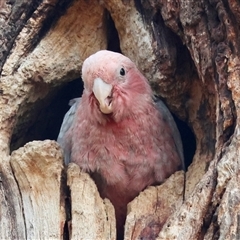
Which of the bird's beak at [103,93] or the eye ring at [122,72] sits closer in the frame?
the bird's beak at [103,93]

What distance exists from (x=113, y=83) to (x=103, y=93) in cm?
15

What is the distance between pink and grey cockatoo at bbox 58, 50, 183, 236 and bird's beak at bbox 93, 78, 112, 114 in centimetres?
1

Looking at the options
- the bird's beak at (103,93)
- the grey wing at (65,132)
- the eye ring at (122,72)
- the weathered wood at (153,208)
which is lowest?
the weathered wood at (153,208)

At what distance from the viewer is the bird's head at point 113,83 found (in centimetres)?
325

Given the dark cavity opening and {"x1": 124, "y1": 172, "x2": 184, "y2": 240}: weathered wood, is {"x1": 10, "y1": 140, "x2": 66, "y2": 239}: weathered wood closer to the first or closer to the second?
{"x1": 124, "y1": 172, "x2": 184, "y2": 240}: weathered wood

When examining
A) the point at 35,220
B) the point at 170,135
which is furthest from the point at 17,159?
the point at 170,135

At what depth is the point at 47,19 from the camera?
3.79m

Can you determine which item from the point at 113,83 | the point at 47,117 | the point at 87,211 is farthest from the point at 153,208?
the point at 47,117

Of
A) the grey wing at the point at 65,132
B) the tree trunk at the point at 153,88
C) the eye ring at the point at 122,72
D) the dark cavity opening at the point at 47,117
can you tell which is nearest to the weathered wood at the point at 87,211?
the tree trunk at the point at 153,88

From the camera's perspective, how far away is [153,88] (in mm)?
3842

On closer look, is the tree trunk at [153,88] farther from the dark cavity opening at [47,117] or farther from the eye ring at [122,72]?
the eye ring at [122,72]

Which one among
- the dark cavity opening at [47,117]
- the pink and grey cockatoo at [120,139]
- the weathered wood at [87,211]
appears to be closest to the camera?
the weathered wood at [87,211]

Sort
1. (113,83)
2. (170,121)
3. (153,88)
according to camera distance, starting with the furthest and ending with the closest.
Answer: (153,88)
(170,121)
(113,83)

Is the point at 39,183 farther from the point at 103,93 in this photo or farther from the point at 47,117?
the point at 47,117
